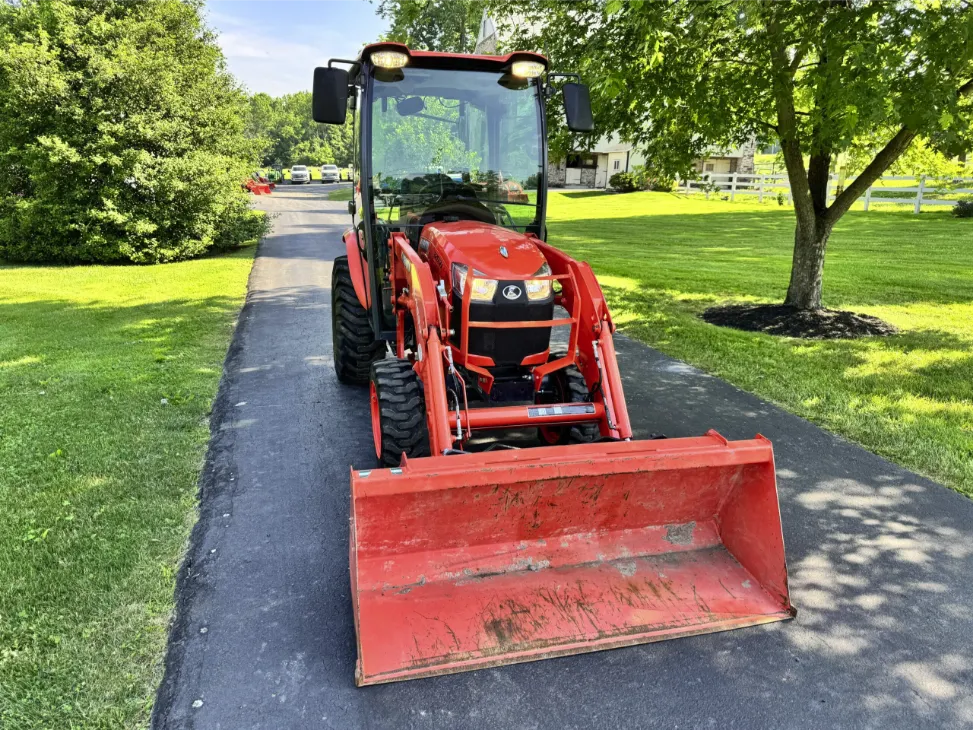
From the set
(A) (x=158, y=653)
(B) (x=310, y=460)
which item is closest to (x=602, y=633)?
(A) (x=158, y=653)

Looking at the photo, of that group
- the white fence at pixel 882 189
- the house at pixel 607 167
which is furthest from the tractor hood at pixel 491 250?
the house at pixel 607 167

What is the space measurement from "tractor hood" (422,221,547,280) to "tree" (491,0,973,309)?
169 centimetres

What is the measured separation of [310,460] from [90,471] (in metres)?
1.41

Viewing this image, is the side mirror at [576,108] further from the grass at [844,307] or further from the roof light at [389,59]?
the grass at [844,307]

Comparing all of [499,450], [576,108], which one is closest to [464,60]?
[576,108]

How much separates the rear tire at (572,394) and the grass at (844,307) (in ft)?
7.76

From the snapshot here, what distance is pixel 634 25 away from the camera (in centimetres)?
527

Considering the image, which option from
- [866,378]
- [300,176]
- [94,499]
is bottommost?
[94,499]

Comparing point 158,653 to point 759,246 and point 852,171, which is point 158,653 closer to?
point 759,246

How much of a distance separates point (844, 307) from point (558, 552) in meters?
8.16

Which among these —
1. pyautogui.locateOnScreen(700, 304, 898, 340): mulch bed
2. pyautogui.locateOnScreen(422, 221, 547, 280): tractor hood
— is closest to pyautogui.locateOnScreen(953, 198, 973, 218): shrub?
pyautogui.locateOnScreen(700, 304, 898, 340): mulch bed

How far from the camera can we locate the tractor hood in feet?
13.1

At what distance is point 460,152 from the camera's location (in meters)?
4.99

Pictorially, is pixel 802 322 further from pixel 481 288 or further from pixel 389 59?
pixel 389 59
